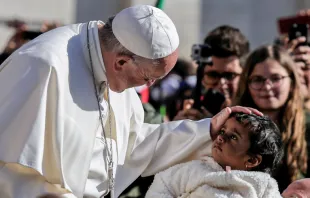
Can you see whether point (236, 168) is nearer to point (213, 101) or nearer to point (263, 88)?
point (263, 88)

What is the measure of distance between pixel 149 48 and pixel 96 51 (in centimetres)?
24

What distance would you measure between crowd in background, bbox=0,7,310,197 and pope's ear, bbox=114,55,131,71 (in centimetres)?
127

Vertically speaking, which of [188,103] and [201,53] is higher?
[201,53]

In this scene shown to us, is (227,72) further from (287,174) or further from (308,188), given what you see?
(308,188)

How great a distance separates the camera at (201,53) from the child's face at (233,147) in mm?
1325

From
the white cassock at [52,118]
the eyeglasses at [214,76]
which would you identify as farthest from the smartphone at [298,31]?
the white cassock at [52,118]

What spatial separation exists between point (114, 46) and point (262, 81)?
64.9 inches

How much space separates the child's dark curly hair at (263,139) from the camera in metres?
4.05

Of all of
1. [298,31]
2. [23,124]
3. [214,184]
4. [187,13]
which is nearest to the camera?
[23,124]

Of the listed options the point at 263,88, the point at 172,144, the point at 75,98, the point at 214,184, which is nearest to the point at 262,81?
Answer: the point at 263,88

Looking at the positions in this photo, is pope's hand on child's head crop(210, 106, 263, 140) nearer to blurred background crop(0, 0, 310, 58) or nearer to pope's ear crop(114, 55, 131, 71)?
pope's ear crop(114, 55, 131, 71)

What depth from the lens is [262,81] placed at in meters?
5.38

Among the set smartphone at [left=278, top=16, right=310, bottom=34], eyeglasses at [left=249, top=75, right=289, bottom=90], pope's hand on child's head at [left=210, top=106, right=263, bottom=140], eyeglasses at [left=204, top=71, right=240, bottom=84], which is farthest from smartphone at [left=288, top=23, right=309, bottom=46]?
pope's hand on child's head at [left=210, top=106, right=263, bottom=140]

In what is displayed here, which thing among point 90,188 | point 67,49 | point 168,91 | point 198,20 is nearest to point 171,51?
point 67,49
